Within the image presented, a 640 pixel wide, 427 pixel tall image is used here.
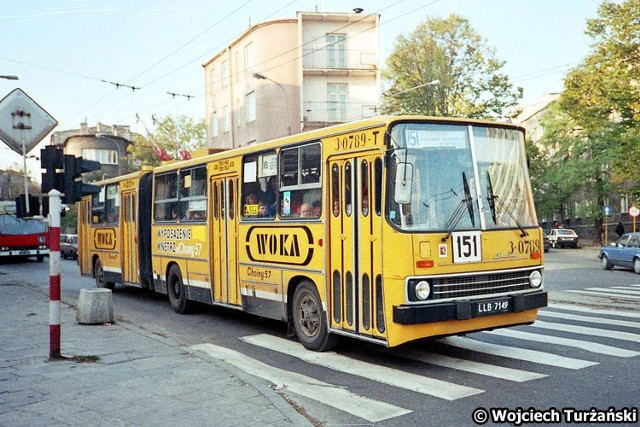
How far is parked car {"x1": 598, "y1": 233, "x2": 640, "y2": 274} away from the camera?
25.3m


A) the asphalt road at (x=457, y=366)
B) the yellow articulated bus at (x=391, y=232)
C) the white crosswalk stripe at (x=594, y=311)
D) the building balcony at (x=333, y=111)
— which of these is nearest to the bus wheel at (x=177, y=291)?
the asphalt road at (x=457, y=366)

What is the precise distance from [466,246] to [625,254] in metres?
19.9

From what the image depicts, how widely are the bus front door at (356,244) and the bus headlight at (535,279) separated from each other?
2.04 m

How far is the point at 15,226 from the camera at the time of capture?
3734cm

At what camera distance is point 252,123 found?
150 feet

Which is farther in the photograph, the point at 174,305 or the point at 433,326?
the point at 174,305

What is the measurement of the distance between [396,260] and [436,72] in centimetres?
3976

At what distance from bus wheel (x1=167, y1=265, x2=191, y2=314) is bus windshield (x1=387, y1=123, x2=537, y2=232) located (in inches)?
278

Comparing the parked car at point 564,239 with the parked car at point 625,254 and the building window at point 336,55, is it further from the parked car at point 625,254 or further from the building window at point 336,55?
the parked car at point 625,254

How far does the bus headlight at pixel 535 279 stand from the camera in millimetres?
9000

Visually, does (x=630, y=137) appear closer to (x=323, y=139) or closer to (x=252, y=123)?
(x=252, y=123)

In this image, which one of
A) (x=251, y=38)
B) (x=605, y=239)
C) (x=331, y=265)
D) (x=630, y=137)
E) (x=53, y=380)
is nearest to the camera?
(x=53, y=380)

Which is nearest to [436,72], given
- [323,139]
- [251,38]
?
[251,38]

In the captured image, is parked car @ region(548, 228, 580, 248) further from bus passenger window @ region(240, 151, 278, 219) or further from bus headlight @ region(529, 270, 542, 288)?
bus headlight @ region(529, 270, 542, 288)
